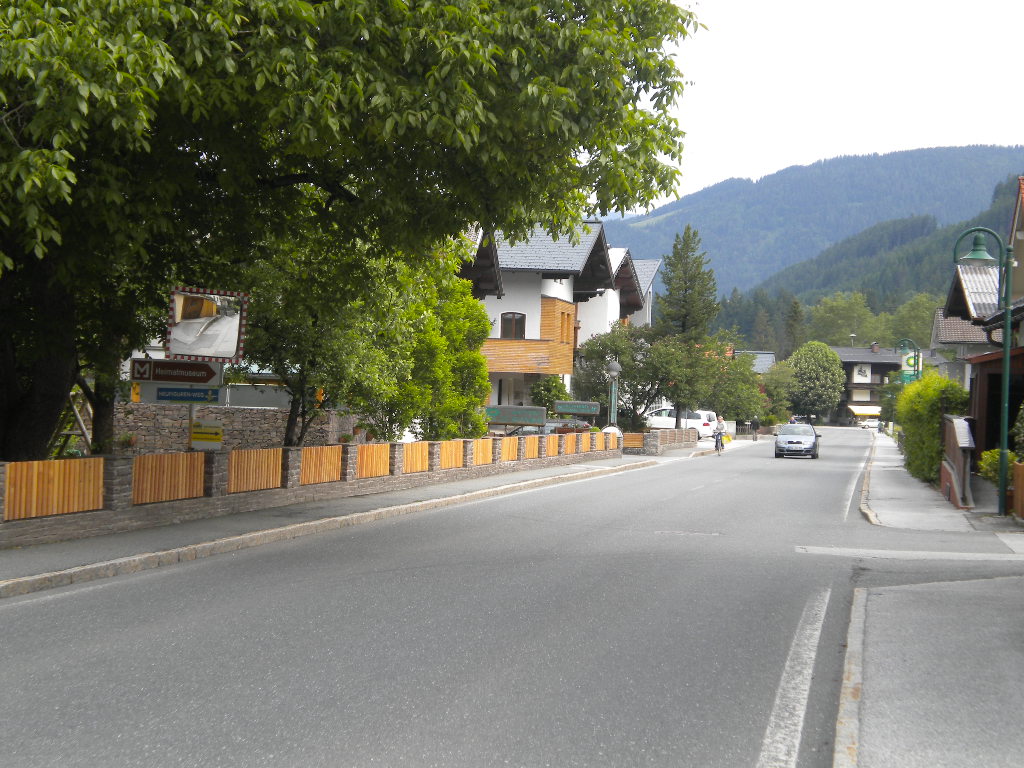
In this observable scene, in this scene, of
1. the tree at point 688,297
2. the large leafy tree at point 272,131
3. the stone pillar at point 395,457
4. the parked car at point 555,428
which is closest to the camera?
the large leafy tree at point 272,131

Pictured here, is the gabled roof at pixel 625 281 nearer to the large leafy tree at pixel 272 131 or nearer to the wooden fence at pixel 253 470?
the wooden fence at pixel 253 470

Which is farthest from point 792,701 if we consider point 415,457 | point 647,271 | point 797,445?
point 647,271

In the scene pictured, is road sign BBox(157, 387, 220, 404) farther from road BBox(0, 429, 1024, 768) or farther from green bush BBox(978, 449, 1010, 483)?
green bush BBox(978, 449, 1010, 483)

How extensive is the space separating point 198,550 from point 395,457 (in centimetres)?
939

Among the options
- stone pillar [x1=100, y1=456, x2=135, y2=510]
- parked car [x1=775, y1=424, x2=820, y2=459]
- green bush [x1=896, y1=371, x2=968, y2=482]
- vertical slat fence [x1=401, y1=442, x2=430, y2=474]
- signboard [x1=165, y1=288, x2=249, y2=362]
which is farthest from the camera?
parked car [x1=775, y1=424, x2=820, y2=459]

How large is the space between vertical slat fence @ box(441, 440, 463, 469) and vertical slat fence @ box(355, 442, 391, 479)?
2.80 metres

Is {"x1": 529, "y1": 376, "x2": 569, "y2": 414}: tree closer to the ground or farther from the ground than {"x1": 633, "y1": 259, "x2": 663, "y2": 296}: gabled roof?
closer to the ground

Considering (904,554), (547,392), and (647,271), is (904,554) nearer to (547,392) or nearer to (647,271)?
(547,392)

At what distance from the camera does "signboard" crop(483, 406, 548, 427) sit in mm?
35156

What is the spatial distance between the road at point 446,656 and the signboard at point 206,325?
3.04 metres

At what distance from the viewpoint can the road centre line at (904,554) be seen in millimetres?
13125

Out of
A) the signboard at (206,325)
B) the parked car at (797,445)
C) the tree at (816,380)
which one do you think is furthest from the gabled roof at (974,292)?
the tree at (816,380)

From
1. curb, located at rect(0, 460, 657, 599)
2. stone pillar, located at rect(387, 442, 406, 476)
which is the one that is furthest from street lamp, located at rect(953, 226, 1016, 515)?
stone pillar, located at rect(387, 442, 406, 476)

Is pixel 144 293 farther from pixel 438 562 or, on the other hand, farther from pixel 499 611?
pixel 499 611
